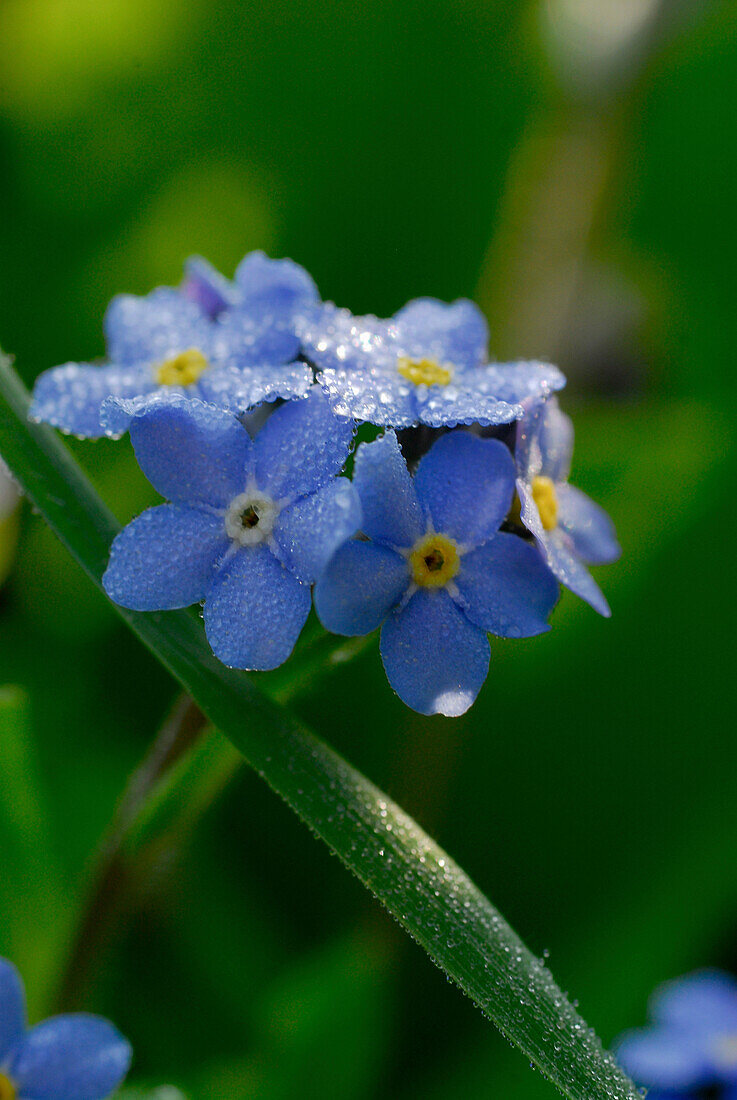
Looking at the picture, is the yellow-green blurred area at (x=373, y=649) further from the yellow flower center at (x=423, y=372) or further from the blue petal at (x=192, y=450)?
the yellow flower center at (x=423, y=372)

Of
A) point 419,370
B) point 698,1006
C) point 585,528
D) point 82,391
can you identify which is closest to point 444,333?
point 419,370

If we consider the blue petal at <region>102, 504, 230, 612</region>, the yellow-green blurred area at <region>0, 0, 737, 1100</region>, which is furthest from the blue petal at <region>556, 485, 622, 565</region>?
the yellow-green blurred area at <region>0, 0, 737, 1100</region>

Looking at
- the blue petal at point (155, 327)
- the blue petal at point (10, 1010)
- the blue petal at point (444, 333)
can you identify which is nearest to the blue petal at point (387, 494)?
the blue petal at point (444, 333)

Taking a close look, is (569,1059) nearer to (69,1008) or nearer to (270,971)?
(69,1008)

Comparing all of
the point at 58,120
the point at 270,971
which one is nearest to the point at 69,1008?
the point at 270,971

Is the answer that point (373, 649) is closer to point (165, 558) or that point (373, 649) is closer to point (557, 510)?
point (557, 510)
